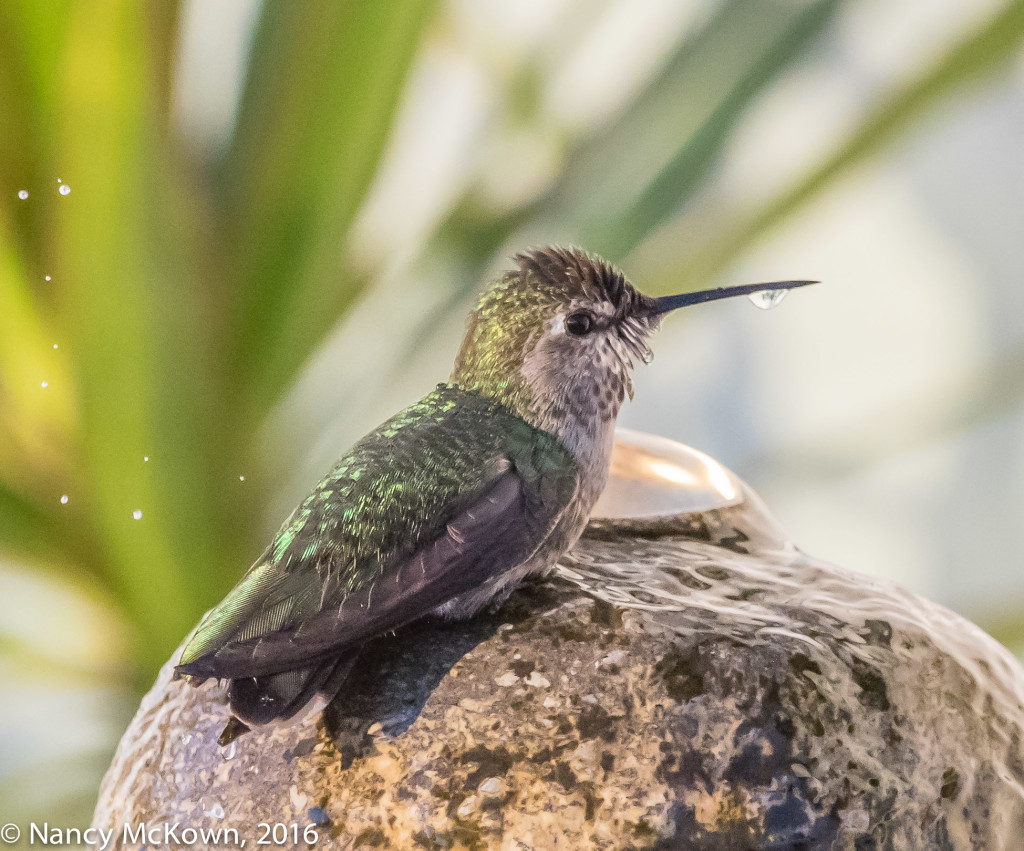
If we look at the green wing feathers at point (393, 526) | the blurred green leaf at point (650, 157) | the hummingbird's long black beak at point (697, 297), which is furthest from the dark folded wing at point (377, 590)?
the blurred green leaf at point (650, 157)

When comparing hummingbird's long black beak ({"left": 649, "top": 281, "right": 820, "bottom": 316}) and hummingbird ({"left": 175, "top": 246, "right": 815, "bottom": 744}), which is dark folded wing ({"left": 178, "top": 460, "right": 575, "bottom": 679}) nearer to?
hummingbird ({"left": 175, "top": 246, "right": 815, "bottom": 744})

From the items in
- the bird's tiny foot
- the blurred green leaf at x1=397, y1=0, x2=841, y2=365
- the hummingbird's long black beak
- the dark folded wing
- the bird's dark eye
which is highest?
the blurred green leaf at x1=397, y1=0, x2=841, y2=365

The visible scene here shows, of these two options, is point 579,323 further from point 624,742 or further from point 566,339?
point 624,742

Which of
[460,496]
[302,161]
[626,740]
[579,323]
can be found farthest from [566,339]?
[302,161]

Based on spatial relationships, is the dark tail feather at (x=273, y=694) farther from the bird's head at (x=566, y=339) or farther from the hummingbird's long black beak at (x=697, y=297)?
the hummingbird's long black beak at (x=697, y=297)

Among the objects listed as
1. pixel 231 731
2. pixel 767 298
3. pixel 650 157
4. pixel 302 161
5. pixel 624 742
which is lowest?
pixel 624 742

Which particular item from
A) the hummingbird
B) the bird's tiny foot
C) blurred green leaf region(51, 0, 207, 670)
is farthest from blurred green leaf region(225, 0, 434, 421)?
the bird's tiny foot

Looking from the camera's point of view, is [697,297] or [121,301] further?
[121,301]

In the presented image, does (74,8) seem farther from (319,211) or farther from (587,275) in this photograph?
(587,275)
